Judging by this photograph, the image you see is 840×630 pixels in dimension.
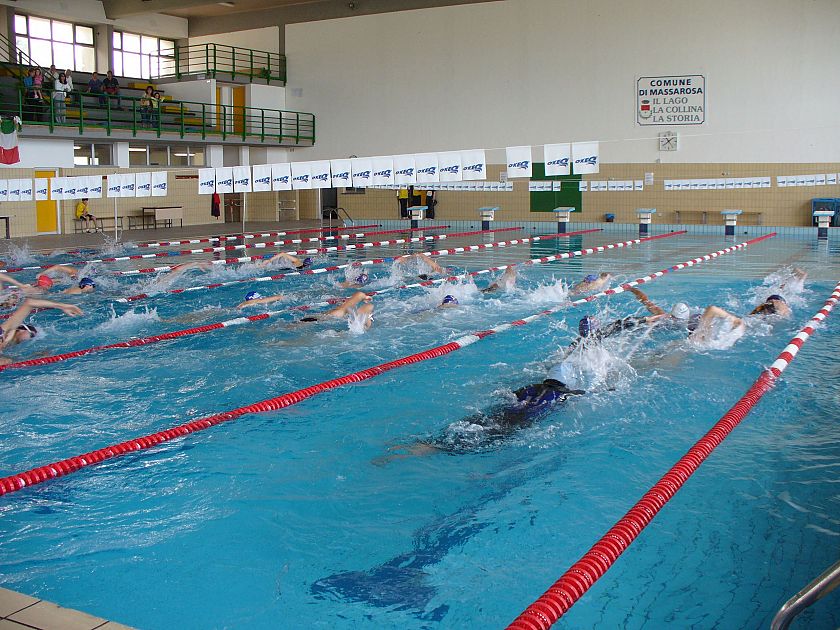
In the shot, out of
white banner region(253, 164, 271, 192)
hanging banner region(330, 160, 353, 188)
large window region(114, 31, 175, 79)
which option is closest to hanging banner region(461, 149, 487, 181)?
hanging banner region(330, 160, 353, 188)

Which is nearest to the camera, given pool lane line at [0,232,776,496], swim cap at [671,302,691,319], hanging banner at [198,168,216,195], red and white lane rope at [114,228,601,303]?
pool lane line at [0,232,776,496]

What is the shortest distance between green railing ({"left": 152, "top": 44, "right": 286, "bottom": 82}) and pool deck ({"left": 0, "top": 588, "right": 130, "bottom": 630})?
2432 cm

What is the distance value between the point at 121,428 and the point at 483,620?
3142 millimetres

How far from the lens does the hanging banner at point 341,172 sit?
14195 mm

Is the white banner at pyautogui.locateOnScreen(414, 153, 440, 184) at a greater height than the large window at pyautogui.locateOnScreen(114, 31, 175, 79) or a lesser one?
lesser

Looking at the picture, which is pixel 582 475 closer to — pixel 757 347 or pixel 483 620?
pixel 483 620

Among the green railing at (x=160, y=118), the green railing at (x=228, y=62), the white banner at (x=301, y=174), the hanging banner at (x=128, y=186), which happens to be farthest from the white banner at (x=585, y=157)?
the green railing at (x=228, y=62)

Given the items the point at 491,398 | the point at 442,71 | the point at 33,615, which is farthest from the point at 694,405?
the point at 442,71

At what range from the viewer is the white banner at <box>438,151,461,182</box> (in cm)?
1391

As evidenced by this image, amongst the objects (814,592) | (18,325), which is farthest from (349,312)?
(814,592)

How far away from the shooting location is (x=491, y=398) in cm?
605

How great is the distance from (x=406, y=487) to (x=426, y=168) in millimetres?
10259

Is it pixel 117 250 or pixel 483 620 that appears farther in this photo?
pixel 117 250

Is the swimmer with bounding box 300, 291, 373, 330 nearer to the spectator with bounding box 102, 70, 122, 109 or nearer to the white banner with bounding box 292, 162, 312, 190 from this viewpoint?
the white banner with bounding box 292, 162, 312, 190
